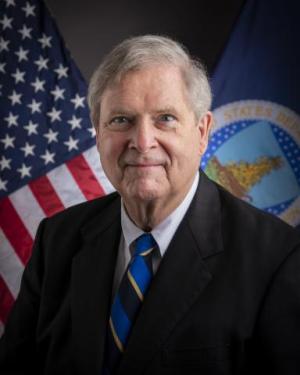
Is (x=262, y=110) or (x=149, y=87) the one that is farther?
(x=262, y=110)

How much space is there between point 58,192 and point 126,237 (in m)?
1.12

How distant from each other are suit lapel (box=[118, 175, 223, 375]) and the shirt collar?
0.03m

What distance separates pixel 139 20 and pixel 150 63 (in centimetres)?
173

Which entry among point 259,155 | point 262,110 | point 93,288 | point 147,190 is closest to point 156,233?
point 147,190

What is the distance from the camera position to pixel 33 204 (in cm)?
260

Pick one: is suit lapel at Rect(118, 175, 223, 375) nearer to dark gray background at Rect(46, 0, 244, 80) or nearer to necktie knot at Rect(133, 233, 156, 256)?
necktie knot at Rect(133, 233, 156, 256)

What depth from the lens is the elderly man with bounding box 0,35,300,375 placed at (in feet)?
4.33

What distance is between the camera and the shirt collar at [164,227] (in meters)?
1.50

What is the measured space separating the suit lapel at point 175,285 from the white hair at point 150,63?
37 cm

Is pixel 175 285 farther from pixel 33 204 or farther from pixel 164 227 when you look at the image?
pixel 33 204

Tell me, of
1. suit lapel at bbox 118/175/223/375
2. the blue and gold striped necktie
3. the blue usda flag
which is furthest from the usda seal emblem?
the blue and gold striped necktie

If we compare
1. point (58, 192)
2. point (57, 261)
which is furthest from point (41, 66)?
point (57, 261)

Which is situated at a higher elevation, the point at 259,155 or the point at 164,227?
the point at 164,227

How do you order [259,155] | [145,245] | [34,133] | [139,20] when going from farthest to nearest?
[139,20]
[34,133]
[259,155]
[145,245]
